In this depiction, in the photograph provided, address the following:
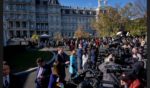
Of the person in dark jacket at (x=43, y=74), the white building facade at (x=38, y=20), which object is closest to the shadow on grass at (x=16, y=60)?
the person in dark jacket at (x=43, y=74)

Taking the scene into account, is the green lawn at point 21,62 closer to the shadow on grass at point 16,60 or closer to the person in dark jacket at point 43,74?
the shadow on grass at point 16,60

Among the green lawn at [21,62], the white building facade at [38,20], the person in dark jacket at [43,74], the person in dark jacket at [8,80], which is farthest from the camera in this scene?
the white building facade at [38,20]

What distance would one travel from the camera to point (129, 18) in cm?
4681

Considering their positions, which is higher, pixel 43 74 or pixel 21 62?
pixel 43 74

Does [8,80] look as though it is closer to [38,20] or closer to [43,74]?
[43,74]

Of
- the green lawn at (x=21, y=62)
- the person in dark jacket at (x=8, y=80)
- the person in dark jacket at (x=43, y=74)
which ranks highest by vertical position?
the person in dark jacket at (x=8, y=80)

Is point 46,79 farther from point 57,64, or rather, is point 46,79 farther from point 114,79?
point 114,79

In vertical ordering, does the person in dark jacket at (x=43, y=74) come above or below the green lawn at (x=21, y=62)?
above

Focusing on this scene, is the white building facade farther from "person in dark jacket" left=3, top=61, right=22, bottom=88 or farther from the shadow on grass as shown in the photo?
"person in dark jacket" left=3, top=61, right=22, bottom=88

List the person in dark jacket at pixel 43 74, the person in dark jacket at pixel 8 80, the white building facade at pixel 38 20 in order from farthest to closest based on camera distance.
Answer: the white building facade at pixel 38 20 < the person in dark jacket at pixel 43 74 < the person in dark jacket at pixel 8 80

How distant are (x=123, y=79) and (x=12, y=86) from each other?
1.66 meters

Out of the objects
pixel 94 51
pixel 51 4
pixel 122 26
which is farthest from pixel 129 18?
pixel 51 4

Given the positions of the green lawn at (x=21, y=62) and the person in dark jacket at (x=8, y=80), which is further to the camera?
the green lawn at (x=21, y=62)

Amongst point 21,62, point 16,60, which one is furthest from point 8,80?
point 16,60
